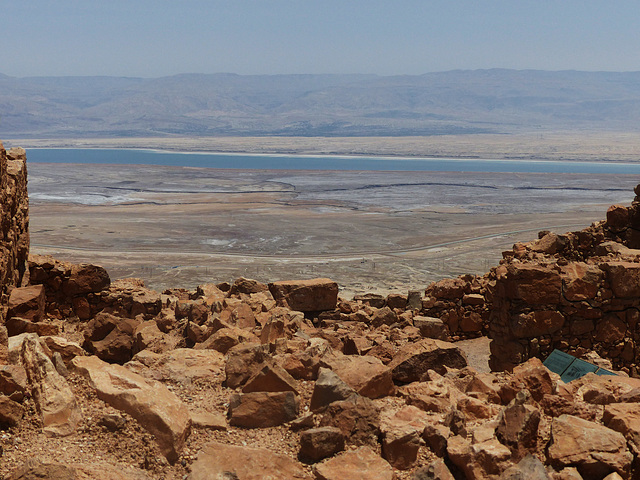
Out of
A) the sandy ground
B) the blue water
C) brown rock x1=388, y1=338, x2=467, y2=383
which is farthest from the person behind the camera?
the blue water

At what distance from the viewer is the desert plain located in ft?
99.7

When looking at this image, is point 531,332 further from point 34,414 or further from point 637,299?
point 34,414

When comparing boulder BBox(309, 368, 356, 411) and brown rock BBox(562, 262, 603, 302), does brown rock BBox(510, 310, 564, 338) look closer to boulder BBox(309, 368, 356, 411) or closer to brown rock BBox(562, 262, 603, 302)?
brown rock BBox(562, 262, 603, 302)

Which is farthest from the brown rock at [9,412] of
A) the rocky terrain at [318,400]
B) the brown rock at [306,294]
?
the brown rock at [306,294]

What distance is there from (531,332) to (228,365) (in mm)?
4905

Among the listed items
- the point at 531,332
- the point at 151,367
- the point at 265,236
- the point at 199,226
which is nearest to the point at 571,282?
the point at 531,332

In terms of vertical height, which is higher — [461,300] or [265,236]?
[461,300]

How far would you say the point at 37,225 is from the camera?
137ft

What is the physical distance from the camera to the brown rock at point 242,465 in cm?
434

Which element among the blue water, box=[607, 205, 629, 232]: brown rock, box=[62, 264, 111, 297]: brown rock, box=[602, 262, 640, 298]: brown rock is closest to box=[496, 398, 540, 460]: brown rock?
box=[602, 262, 640, 298]: brown rock

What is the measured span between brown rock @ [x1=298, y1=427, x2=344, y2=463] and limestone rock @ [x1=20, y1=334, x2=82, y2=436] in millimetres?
1563

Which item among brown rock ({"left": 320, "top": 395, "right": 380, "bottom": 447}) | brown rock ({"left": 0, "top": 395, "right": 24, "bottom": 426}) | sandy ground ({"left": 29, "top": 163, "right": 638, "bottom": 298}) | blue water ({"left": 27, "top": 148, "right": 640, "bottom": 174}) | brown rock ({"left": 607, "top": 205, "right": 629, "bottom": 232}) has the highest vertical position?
brown rock ({"left": 607, "top": 205, "right": 629, "bottom": 232})

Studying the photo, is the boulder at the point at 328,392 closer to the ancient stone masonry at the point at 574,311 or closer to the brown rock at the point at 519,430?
the brown rock at the point at 519,430

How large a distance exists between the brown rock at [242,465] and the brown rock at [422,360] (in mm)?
2307
